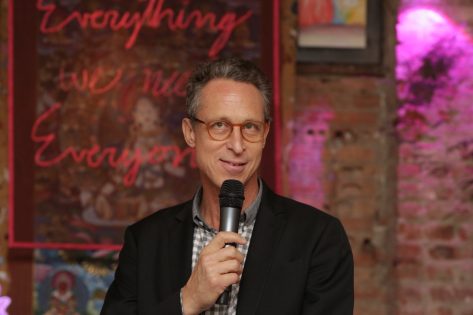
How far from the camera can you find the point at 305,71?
3.88 metres

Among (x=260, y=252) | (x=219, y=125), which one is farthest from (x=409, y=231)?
(x=219, y=125)

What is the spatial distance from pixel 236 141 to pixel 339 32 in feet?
6.79

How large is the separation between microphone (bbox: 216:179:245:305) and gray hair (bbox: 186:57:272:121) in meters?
0.23

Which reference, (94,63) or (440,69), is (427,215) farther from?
(94,63)

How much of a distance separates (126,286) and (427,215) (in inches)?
86.7

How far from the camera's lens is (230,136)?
77.0 inches

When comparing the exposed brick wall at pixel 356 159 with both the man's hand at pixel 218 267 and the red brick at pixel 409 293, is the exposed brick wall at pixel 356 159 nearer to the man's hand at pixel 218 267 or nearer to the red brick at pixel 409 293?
the red brick at pixel 409 293

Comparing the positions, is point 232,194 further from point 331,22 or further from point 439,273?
point 439,273

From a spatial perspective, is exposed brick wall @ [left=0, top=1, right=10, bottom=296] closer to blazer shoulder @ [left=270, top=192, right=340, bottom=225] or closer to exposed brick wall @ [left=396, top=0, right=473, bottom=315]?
exposed brick wall @ [left=396, top=0, right=473, bottom=315]

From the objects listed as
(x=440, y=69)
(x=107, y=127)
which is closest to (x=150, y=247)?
(x=107, y=127)

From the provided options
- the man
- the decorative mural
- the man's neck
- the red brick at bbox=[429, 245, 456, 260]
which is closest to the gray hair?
the man

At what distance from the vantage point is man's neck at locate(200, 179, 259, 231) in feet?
6.86

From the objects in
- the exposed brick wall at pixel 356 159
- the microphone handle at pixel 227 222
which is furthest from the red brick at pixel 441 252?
the microphone handle at pixel 227 222

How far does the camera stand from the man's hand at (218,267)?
5.52 ft
